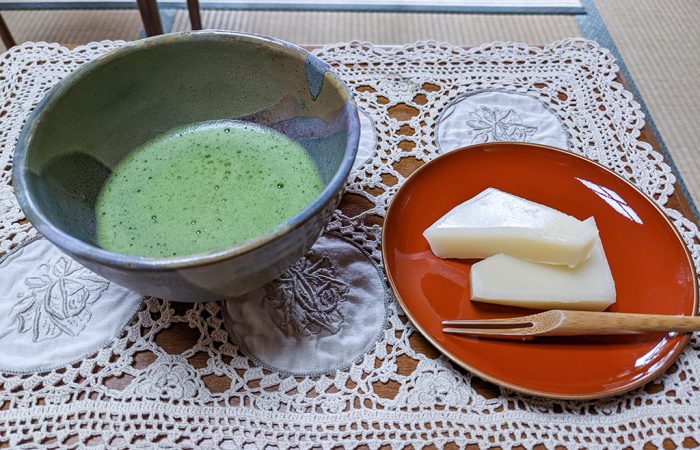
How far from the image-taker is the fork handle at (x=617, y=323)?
541mm

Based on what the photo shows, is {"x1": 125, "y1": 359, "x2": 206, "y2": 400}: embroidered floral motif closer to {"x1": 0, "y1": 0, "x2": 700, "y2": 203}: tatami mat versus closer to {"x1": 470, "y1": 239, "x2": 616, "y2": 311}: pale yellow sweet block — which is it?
{"x1": 470, "y1": 239, "x2": 616, "y2": 311}: pale yellow sweet block

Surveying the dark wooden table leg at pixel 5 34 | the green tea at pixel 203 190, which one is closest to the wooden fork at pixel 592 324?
the green tea at pixel 203 190

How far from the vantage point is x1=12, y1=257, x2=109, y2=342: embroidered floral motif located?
0.58m

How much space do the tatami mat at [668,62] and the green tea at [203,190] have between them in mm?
980

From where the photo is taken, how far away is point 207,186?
2.11 ft

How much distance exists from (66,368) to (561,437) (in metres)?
0.48

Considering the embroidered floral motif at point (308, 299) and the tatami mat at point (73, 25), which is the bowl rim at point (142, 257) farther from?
the tatami mat at point (73, 25)

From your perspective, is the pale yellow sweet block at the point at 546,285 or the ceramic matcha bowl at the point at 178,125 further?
the pale yellow sweet block at the point at 546,285

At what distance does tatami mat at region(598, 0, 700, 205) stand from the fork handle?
79 cm

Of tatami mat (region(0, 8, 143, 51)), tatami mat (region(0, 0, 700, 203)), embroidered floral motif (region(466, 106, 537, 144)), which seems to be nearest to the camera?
embroidered floral motif (region(466, 106, 537, 144))

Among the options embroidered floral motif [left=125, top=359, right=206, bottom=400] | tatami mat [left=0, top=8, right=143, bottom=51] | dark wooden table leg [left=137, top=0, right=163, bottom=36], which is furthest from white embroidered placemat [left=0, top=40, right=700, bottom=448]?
tatami mat [left=0, top=8, right=143, bottom=51]

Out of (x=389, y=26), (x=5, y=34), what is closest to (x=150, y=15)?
(x=5, y=34)

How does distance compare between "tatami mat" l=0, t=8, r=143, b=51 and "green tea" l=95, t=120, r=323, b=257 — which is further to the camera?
"tatami mat" l=0, t=8, r=143, b=51

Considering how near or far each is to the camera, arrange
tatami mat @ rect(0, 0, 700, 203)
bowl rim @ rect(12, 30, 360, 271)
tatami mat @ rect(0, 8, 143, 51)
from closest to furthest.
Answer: bowl rim @ rect(12, 30, 360, 271) < tatami mat @ rect(0, 0, 700, 203) < tatami mat @ rect(0, 8, 143, 51)
